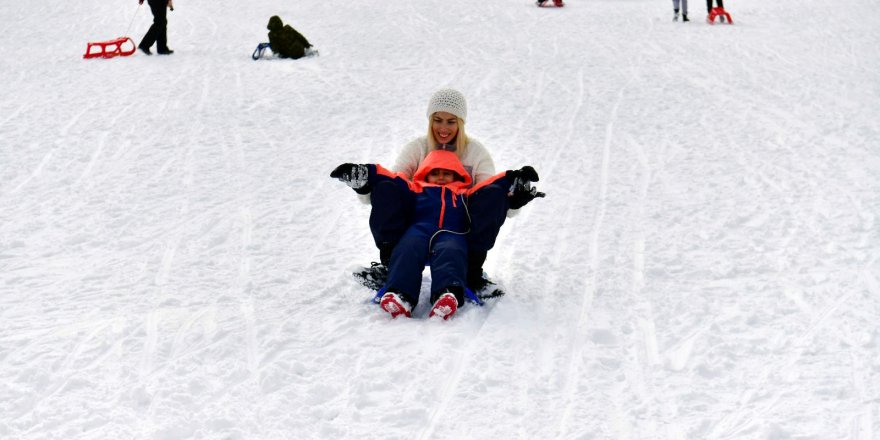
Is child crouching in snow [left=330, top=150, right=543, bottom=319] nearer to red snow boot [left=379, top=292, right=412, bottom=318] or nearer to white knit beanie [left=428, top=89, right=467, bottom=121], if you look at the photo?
red snow boot [left=379, top=292, right=412, bottom=318]

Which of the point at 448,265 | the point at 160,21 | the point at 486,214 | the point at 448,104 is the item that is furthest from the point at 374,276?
the point at 160,21

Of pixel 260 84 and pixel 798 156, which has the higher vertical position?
pixel 260 84

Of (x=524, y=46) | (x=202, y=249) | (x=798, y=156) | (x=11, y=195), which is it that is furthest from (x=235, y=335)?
(x=524, y=46)

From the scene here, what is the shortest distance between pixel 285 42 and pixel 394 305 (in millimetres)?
7369

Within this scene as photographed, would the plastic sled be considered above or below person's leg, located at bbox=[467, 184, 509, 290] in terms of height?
above

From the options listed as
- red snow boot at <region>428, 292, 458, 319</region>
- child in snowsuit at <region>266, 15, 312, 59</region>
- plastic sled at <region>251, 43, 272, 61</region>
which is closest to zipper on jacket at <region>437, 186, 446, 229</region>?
red snow boot at <region>428, 292, 458, 319</region>

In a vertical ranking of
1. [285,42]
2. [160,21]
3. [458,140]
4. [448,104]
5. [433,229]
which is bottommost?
[433,229]

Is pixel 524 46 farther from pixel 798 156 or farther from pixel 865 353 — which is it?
pixel 865 353

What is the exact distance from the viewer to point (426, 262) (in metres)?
3.50

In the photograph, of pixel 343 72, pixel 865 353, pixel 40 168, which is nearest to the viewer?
pixel 865 353

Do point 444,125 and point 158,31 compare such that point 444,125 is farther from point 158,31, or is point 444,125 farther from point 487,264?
point 158,31

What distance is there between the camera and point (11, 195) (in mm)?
5352

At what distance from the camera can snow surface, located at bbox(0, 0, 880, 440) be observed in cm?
270

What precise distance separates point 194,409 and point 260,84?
261 inches
